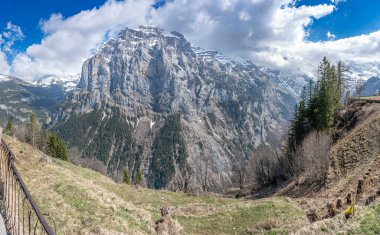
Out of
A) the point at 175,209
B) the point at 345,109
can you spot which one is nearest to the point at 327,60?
the point at 345,109

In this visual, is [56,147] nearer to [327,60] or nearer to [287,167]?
[287,167]

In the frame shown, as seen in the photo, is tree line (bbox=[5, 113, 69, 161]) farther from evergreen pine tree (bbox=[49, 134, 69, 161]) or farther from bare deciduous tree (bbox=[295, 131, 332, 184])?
bare deciduous tree (bbox=[295, 131, 332, 184])

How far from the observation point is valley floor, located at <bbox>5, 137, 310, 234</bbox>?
21.9 m

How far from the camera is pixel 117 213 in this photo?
995 inches

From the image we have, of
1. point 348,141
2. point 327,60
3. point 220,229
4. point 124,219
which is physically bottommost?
point 220,229

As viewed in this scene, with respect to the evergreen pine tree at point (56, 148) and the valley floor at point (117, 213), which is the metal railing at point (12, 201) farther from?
the evergreen pine tree at point (56, 148)

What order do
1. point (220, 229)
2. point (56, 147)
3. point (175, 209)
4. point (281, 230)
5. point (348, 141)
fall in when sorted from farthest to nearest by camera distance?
point (56, 147)
point (348, 141)
point (175, 209)
point (220, 229)
point (281, 230)

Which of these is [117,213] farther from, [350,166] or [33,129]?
[33,129]

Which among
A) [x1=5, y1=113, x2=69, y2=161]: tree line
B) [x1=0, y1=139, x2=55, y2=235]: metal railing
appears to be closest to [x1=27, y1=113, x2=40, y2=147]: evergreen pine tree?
[x1=5, y1=113, x2=69, y2=161]: tree line

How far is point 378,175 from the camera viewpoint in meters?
35.9

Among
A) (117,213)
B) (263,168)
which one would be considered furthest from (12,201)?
(263,168)

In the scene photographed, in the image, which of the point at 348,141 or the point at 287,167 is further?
the point at 287,167

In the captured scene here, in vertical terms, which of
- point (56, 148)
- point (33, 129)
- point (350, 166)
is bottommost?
point (56, 148)

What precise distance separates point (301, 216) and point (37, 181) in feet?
82.6
